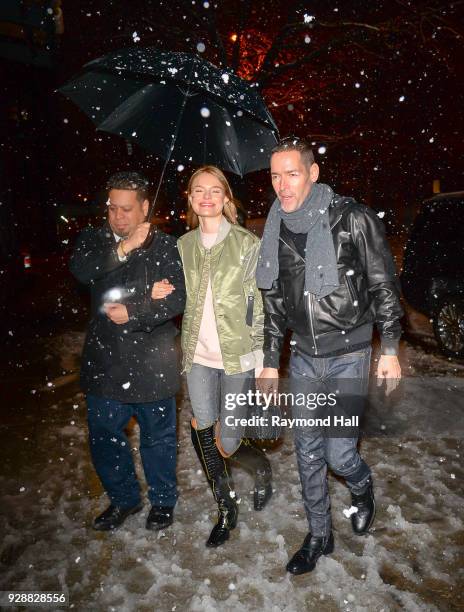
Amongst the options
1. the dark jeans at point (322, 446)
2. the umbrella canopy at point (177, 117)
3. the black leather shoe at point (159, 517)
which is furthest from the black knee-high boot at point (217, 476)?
the umbrella canopy at point (177, 117)

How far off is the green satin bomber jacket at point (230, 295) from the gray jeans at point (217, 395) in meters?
0.08

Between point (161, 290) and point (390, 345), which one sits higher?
point (161, 290)

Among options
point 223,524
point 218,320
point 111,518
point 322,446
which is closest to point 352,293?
point 218,320

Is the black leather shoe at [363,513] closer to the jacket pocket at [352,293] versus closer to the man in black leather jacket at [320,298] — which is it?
the man in black leather jacket at [320,298]

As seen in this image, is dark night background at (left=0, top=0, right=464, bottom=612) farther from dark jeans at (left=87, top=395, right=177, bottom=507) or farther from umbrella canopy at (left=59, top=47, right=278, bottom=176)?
umbrella canopy at (left=59, top=47, right=278, bottom=176)

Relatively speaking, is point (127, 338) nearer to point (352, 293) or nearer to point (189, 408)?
point (352, 293)

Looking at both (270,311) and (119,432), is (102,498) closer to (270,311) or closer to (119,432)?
(119,432)

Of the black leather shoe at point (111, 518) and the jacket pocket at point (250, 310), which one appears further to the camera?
the black leather shoe at point (111, 518)

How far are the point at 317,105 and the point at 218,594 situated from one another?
19647 millimetres

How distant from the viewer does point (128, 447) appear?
353 cm

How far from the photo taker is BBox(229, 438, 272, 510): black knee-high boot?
12.4 feet

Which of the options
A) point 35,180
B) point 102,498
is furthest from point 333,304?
point 35,180

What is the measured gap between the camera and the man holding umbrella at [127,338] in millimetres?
3164

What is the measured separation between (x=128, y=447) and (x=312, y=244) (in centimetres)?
185
